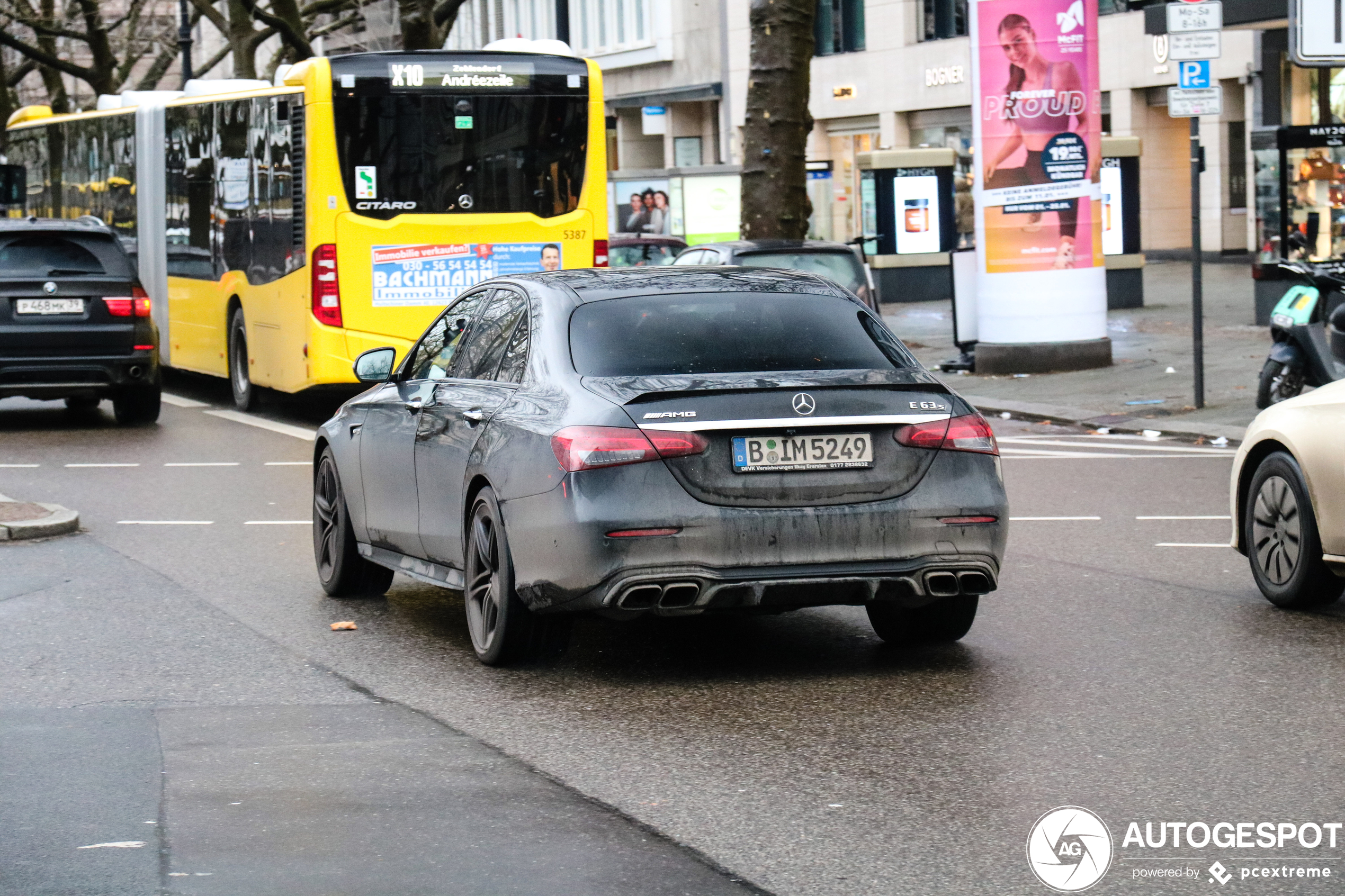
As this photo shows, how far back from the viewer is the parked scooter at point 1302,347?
599 inches

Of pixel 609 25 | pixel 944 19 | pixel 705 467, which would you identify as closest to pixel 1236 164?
pixel 944 19

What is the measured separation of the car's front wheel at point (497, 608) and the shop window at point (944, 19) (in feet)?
137

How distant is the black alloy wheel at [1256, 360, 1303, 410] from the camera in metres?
15.3

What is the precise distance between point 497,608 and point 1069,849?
290 centimetres

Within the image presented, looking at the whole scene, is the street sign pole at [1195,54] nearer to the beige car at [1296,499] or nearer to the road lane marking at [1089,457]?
the road lane marking at [1089,457]

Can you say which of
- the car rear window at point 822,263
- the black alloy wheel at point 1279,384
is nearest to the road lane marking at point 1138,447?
the black alloy wheel at point 1279,384

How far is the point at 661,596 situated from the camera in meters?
7.07

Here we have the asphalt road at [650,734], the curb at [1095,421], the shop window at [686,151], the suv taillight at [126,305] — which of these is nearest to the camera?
the asphalt road at [650,734]

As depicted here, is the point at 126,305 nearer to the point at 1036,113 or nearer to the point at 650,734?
the point at 1036,113

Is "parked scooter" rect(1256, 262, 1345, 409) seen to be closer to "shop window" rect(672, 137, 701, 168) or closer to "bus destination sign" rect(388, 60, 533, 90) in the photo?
"bus destination sign" rect(388, 60, 533, 90)

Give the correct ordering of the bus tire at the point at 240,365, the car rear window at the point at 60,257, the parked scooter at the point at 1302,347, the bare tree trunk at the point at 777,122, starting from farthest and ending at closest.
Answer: the bare tree trunk at the point at 777,122
the bus tire at the point at 240,365
the car rear window at the point at 60,257
the parked scooter at the point at 1302,347

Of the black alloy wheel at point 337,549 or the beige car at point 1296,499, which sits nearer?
the beige car at point 1296,499

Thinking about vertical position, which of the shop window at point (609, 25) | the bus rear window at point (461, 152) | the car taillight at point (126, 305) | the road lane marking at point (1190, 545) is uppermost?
the shop window at point (609, 25)

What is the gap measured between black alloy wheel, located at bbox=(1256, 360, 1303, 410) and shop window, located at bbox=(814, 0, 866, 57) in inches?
1500
